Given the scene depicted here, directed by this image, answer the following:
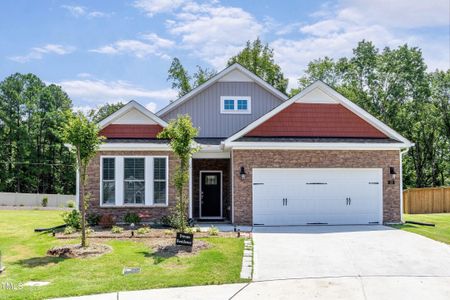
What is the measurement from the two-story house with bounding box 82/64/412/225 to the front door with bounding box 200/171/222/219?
294 centimetres

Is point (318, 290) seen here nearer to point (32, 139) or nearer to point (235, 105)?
point (235, 105)

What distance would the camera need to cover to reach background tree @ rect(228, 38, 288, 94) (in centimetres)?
3941

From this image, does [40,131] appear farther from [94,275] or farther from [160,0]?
[94,275]

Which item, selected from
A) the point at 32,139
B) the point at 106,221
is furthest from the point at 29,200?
the point at 106,221

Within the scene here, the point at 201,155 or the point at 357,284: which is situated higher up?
the point at 201,155

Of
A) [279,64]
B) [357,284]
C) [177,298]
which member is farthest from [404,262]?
[279,64]

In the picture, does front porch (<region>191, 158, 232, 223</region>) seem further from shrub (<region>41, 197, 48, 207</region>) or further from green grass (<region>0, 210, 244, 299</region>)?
shrub (<region>41, 197, 48, 207</region>)

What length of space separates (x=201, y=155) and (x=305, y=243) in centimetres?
720

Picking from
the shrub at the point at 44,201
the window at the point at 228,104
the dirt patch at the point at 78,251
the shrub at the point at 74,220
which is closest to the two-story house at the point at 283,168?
the shrub at the point at 74,220

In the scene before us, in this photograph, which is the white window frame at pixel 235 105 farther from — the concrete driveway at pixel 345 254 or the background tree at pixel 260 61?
the background tree at pixel 260 61

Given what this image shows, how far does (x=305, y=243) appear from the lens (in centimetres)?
1290

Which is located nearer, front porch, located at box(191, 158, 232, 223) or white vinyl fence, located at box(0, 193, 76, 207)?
front porch, located at box(191, 158, 232, 223)

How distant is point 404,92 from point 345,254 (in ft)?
108

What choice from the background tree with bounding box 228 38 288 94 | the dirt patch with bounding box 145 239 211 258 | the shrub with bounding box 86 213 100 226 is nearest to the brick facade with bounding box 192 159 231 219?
the shrub with bounding box 86 213 100 226
